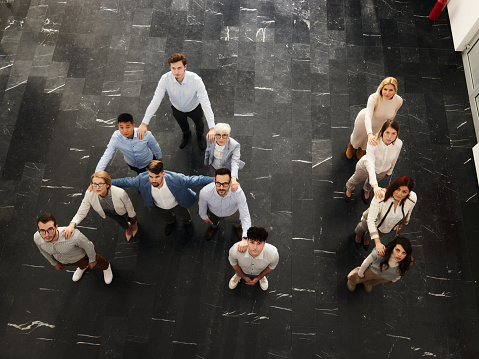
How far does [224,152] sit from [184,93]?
2.90ft

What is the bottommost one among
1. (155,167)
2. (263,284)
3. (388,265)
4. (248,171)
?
(263,284)

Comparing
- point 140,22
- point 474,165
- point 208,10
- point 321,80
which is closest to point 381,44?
point 321,80

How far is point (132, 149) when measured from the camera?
424cm

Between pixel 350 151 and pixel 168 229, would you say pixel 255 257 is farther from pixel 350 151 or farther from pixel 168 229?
pixel 350 151

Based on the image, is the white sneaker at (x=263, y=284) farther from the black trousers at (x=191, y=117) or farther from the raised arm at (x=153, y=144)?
the black trousers at (x=191, y=117)

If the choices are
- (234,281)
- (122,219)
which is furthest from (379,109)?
(122,219)

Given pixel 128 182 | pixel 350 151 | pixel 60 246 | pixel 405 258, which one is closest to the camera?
pixel 405 258

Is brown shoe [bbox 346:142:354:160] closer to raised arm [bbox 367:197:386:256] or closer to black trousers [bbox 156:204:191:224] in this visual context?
raised arm [bbox 367:197:386:256]

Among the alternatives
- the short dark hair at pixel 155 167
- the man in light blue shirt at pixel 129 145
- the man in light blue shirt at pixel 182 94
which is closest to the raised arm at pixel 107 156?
the man in light blue shirt at pixel 129 145

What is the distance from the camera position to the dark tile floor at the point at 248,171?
4375 mm

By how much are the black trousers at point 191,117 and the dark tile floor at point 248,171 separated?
0.33 metres

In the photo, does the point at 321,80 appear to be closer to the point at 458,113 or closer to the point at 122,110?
the point at 458,113

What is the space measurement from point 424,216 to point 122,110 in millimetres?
4217

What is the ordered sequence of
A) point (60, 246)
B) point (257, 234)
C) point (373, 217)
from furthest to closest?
point (373, 217) < point (60, 246) < point (257, 234)
